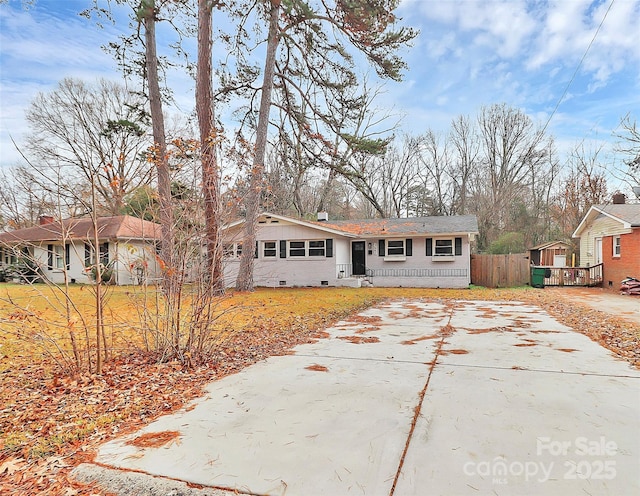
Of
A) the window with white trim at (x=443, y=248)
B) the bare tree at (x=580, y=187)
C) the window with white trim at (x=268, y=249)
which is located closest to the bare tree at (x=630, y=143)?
the bare tree at (x=580, y=187)

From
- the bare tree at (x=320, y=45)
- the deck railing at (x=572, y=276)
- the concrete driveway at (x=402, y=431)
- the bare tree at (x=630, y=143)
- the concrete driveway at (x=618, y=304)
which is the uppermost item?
the bare tree at (x=320, y=45)

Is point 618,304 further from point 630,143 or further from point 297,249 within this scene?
point 297,249

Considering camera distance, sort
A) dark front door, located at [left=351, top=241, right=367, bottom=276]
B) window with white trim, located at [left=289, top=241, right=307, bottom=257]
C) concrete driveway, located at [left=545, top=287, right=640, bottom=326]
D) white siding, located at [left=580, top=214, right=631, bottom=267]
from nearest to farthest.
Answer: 1. concrete driveway, located at [left=545, top=287, right=640, bottom=326]
2. white siding, located at [left=580, top=214, right=631, bottom=267]
3. window with white trim, located at [left=289, top=241, right=307, bottom=257]
4. dark front door, located at [left=351, top=241, right=367, bottom=276]

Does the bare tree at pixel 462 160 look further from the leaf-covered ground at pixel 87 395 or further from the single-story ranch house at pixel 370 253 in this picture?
the leaf-covered ground at pixel 87 395

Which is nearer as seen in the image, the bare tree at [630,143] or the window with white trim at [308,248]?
the bare tree at [630,143]

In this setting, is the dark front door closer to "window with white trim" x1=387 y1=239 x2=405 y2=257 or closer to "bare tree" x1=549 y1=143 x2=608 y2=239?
"window with white trim" x1=387 y1=239 x2=405 y2=257

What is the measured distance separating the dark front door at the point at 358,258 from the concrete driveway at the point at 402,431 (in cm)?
1389

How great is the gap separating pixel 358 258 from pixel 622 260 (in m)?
11.2

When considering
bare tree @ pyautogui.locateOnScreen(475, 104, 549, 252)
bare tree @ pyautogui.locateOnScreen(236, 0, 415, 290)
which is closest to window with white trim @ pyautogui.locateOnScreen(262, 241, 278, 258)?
bare tree @ pyautogui.locateOnScreen(236, 0, 415, 290)

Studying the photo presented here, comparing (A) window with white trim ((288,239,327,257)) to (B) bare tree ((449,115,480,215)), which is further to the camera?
(B) bare tree ((449,115,480,215))

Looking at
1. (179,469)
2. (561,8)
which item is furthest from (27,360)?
(561,8)

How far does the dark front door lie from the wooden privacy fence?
5991mm

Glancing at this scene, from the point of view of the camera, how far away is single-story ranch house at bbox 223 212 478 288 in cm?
1745

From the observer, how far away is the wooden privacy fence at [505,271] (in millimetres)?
17672
